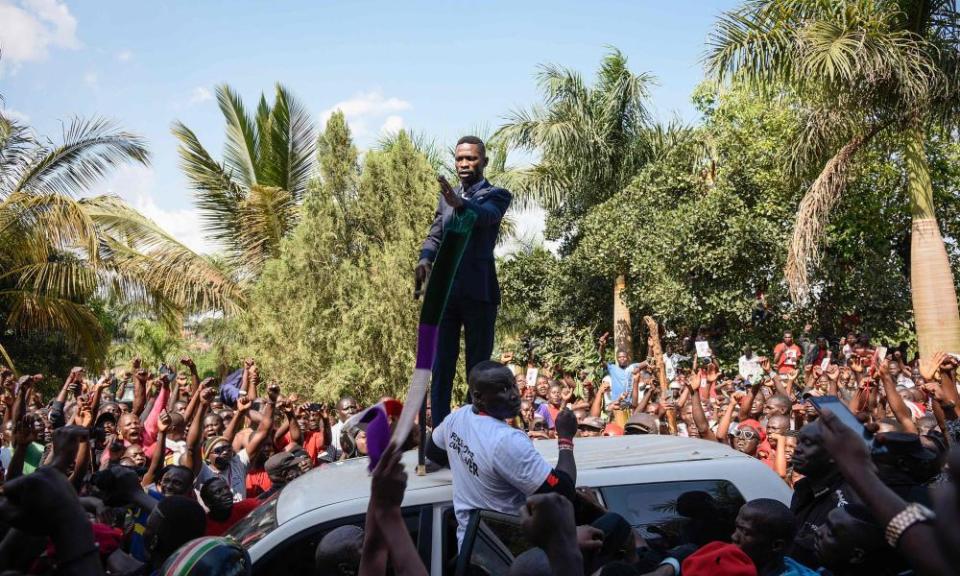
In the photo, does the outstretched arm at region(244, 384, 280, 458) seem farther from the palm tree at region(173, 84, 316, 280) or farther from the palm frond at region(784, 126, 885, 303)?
the palm tree at region(173, 84, 316, 280)

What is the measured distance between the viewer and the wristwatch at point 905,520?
1.90m

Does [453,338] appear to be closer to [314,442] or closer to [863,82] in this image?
[314,442]

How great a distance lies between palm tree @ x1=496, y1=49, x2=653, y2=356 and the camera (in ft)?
76.7

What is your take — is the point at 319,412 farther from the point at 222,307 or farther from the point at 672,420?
the point at 222,307

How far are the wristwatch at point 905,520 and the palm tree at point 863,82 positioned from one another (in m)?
12.8

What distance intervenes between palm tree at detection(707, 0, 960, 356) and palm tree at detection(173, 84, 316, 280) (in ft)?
38.4

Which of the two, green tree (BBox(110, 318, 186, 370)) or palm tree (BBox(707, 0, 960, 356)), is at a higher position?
palm tree (BBox(707, 0, 960, 356))

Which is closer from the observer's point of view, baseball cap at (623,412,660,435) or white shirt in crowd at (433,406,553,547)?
white shirt in crowd at (433,406,553,547)

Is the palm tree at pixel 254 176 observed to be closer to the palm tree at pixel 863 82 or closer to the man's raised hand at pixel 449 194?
the palm tree at pixel 863 82

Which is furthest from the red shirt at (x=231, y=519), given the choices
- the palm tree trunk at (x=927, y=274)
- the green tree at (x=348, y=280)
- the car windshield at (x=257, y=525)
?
the palm tree trunk at (x=927, y=274)

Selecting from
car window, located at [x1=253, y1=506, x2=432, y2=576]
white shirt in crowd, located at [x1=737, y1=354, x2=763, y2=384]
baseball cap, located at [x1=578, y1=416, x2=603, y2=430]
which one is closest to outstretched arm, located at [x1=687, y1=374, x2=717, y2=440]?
baseball cap, located at [x1=578, y1=416, x2=603, y2=430]

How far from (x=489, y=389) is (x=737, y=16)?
493 inches

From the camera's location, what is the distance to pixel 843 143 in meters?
15.3

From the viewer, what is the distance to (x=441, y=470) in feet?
14.2
